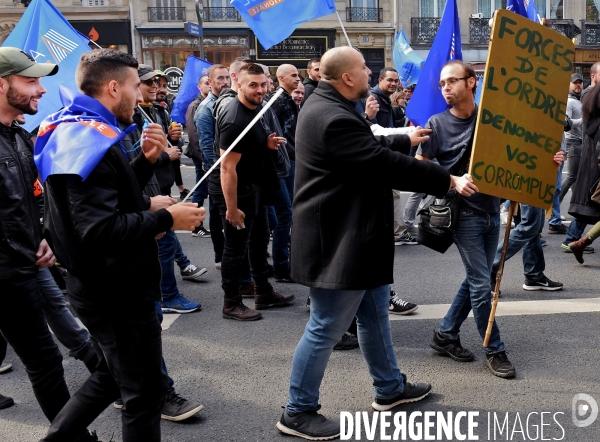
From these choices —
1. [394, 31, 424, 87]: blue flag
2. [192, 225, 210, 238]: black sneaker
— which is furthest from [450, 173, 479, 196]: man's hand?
[394, 31, 424, 87]: blue flag

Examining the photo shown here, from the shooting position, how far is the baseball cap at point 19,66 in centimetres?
322

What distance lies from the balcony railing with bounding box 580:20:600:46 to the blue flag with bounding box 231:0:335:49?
27.5m

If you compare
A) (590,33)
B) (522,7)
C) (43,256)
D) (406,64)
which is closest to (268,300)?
(43,256)

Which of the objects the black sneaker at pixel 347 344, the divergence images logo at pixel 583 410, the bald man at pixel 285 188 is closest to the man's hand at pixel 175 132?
the bald man at pixel 285 188

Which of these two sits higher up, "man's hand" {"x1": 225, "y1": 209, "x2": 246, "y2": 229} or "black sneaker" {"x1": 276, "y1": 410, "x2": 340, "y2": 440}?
"man's hand" {"x1": 225, "y1": 209, "x2": 246, "y2": 229}

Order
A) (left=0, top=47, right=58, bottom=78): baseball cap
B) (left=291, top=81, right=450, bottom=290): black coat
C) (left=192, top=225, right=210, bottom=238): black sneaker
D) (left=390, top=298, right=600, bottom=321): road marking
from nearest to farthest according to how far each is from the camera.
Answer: (left=291, top=81, right=450, bottom=290): black coat
(left=0, top=47, right=58, bottom=78): baseball cap
(left=390, top=298, right=600, bottom=321): road marking
(left=192, top=225, right=210, bottom=238): black sneaker

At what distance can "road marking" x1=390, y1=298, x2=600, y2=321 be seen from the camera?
16.7ft

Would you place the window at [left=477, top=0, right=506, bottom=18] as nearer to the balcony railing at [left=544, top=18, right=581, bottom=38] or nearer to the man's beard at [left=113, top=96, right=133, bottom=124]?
the balcony railing at [left=544, top=18, right=581, bottom=38]

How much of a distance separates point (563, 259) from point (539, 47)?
3400mm

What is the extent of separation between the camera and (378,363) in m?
3.53

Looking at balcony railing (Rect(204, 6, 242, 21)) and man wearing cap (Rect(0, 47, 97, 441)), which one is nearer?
man wearing cap (Rect(0, 47, 97, 441))

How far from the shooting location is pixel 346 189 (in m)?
3.17

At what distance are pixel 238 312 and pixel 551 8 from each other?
29.6 m

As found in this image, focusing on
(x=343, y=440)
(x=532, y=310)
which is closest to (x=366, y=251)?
(x=343, y=440)
